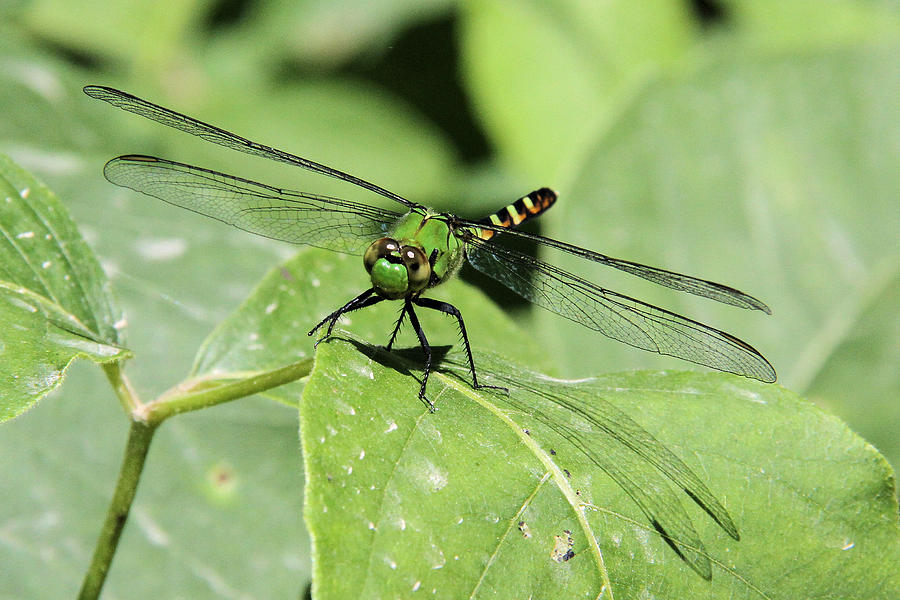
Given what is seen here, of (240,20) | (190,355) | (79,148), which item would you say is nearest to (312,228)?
(190,355)

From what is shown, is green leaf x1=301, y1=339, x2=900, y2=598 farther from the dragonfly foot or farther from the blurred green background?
the blurred green background

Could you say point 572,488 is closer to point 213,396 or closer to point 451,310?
point 213,396

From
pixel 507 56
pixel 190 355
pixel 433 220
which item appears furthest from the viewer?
pixel 507 56

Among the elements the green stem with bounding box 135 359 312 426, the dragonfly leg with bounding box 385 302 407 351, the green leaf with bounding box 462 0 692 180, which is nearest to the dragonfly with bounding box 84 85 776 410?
the dragonfly leg with bounding box 385 302 407 351

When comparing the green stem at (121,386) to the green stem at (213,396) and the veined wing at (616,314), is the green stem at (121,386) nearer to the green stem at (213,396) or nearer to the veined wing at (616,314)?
the green stem at (213,396)

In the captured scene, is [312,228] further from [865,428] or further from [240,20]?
[240,20]

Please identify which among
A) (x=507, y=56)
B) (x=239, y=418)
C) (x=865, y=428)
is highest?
(x=507, y=56)
